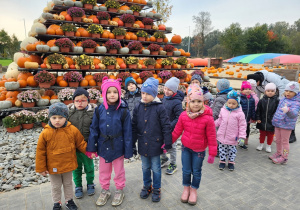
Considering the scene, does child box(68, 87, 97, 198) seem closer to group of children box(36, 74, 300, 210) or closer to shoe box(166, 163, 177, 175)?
group of children box(36, 74, 300, 210)

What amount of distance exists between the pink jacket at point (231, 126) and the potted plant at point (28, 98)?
19.2 ft

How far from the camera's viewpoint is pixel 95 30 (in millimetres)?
8141

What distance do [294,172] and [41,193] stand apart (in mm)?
4652

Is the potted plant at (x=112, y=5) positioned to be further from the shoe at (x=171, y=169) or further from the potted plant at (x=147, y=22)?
the shoe at (x=171, y=169)

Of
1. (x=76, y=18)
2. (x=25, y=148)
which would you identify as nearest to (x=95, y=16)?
(x=76, y=18)

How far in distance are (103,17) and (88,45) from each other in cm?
185

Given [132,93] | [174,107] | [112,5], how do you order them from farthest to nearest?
[112,5] → [132,93] → [174,107]

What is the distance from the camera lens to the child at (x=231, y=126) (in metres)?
3.75

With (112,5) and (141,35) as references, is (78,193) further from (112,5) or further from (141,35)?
(112,5)

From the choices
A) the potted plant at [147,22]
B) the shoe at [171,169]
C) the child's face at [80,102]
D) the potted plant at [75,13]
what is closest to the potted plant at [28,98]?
the potted plant at [75,13]

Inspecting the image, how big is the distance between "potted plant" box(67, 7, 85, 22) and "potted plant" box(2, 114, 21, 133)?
15.2 feet

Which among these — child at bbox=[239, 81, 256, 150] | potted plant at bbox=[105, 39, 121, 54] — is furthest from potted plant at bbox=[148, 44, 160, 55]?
child at bbox=[239, 81, 256, 150]

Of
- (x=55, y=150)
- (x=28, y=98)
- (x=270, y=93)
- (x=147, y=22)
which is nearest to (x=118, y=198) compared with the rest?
(x=55, y=150)

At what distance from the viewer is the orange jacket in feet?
8.07
